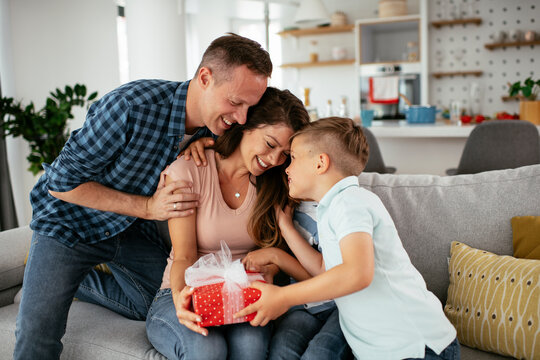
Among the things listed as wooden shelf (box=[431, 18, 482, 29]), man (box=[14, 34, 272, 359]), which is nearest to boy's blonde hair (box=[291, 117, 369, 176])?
man (box=[14, 34, 272, 359])

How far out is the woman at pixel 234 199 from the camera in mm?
1531

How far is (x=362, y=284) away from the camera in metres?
1.21

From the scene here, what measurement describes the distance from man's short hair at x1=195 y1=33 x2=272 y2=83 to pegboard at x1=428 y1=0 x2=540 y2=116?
5.20 metres

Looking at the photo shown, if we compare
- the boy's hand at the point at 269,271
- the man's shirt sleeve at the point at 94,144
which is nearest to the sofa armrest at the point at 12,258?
the man's shirt sleeve at the point at 94,144

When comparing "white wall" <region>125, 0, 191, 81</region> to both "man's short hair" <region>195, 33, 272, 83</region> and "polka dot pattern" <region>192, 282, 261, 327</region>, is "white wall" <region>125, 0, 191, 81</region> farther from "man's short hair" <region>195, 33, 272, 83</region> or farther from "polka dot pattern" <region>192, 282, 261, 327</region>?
"polka dot pattern" <region>192, 282, 261, 327</region>

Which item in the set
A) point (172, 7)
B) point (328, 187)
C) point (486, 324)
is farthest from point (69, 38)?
point (486, 324)

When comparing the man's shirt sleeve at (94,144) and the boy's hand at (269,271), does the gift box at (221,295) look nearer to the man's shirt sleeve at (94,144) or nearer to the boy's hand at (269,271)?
the boy's hand at (269,271)

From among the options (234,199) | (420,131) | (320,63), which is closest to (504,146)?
(420,131)

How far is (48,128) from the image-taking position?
3.59 meters

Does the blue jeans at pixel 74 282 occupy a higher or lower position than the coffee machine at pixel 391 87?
lower

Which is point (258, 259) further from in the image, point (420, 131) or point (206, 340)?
point (420, 131)

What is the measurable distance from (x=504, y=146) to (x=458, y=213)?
1597mm

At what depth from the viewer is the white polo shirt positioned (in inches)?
50.0

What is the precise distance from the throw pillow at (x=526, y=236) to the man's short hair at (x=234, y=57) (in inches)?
41.1
